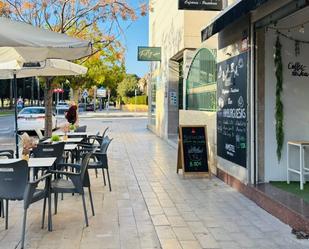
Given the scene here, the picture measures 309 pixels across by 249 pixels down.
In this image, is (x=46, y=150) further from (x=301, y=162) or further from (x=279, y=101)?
(x=301, y=162)

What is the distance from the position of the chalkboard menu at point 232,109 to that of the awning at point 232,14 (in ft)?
2.26

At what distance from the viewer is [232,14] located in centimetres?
649

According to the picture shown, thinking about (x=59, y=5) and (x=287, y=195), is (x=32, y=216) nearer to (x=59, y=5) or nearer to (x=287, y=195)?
(x=287, y=195)

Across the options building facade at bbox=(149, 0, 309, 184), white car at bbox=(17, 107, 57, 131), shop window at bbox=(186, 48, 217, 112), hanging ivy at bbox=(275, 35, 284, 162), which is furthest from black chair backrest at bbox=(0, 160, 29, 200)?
white car at bbox=(17, 107, 57, 131)

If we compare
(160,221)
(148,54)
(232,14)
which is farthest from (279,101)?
(148,54)

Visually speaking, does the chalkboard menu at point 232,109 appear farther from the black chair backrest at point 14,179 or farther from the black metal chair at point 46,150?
the black chair backrest at point 14,179

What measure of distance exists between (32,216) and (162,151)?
8.42 metres

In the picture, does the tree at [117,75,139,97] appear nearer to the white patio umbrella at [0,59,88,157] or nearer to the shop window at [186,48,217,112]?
the shop window at [186,48,217,112]

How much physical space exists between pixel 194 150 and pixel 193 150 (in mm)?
21

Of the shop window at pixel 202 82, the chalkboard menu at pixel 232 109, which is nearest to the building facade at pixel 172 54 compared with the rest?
the shop window at pixel 202 82

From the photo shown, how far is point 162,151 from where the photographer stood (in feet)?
47.9

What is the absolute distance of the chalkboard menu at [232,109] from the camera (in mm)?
7777

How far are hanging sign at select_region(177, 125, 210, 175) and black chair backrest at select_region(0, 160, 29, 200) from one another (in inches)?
186

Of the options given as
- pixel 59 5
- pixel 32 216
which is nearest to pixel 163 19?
pixel 59 5
